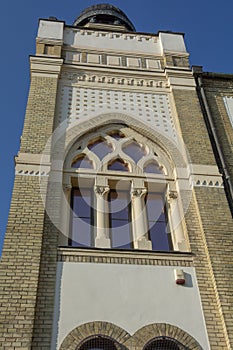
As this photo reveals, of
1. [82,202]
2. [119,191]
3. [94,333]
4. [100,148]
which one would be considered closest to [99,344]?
[94,333]

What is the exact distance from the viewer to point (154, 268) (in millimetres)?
7973

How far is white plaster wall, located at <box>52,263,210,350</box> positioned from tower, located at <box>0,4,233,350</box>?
0.06ft

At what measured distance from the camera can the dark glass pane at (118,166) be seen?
10.1m

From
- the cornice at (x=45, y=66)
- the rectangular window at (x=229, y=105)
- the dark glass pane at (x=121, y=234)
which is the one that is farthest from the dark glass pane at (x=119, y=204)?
the rectangular window at (x=229, y=105)

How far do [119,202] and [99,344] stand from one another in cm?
343

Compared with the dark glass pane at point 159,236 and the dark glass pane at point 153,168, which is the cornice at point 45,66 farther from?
the dark glass pane at point 159,236

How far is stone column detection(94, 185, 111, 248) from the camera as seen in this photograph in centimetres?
836

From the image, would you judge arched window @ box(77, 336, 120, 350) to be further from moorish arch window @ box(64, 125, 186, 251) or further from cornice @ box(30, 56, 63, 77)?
cornice @ box(30, 56, 63, 77)

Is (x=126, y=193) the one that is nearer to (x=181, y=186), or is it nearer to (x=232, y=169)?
(x=181, y=186)

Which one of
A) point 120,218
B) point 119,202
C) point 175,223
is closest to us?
point 175,223

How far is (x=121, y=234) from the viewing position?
29.1 ft

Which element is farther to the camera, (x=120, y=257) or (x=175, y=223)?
(x=175, y=223)

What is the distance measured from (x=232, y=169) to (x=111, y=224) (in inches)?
130

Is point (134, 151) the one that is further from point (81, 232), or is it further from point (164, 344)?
point (164, 344)
